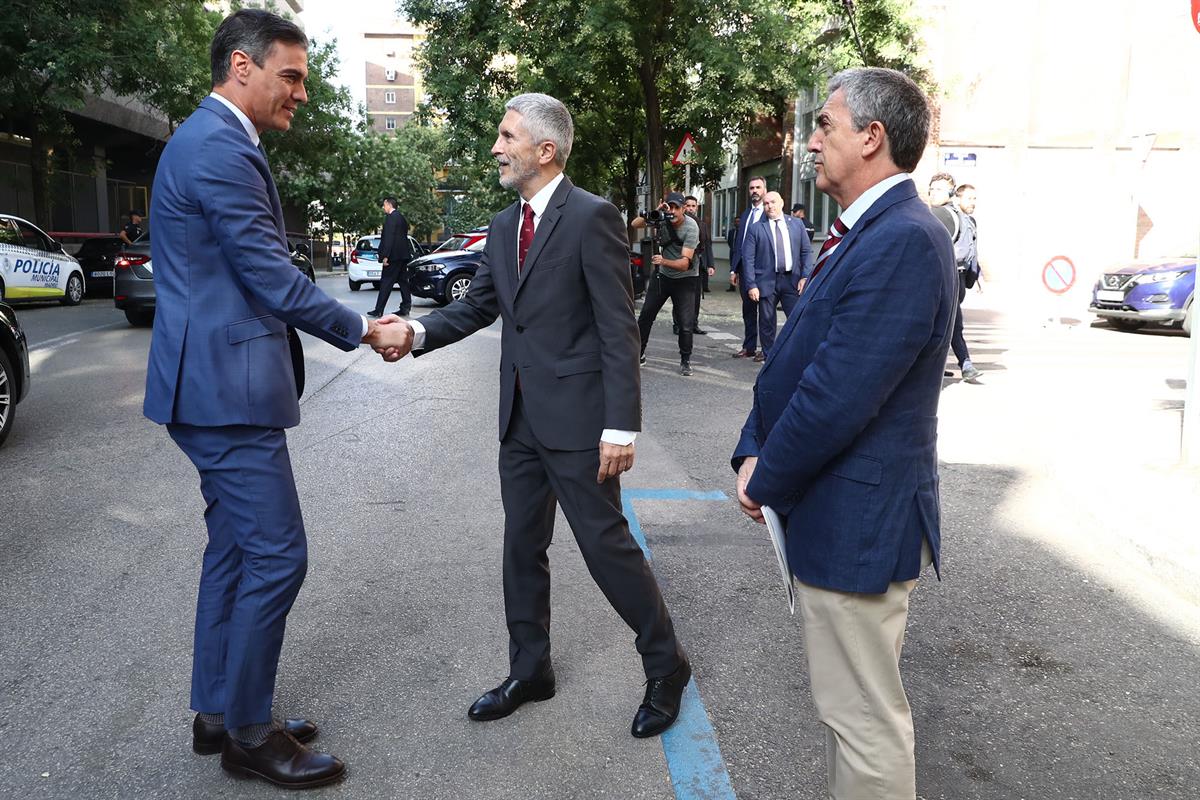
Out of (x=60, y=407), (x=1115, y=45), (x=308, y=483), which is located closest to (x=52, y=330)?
(x=60, y=407)

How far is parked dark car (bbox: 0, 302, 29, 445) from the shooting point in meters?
6.95

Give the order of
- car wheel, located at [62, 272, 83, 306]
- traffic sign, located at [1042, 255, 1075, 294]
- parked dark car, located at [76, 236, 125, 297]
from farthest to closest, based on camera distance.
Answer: parked dark car, located at [76, 236, 125, 297], car wheel, located at [62, 272, 83, 306], traffic sign, located at [1042, 255, 1075, 294]

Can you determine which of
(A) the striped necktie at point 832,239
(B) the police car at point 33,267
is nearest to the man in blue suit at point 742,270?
(A) the striped necktie at point 832,239

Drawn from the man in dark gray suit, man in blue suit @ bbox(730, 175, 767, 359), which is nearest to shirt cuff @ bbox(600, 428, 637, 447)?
the man in dark gray suit

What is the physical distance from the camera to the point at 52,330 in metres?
14.5

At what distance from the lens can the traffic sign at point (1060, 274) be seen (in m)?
14.3

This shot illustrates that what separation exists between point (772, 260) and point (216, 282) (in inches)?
344

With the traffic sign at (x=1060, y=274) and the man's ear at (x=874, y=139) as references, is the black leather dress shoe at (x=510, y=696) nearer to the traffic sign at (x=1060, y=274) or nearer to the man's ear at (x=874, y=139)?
the man's ear at (x=874, y=139)

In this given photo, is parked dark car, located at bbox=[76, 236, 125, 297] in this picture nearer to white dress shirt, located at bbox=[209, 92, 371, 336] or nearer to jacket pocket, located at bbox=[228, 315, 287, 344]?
white dress shirt, located at bbox=[209, 92, 371, 336]

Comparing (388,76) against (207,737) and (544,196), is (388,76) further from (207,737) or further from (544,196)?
(207,737)

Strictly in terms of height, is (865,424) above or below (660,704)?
above

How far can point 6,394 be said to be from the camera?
703 cm

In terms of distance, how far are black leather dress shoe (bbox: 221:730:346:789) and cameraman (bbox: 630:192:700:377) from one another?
8169mm

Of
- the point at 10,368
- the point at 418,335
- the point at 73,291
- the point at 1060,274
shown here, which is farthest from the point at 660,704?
the point at 73,291
